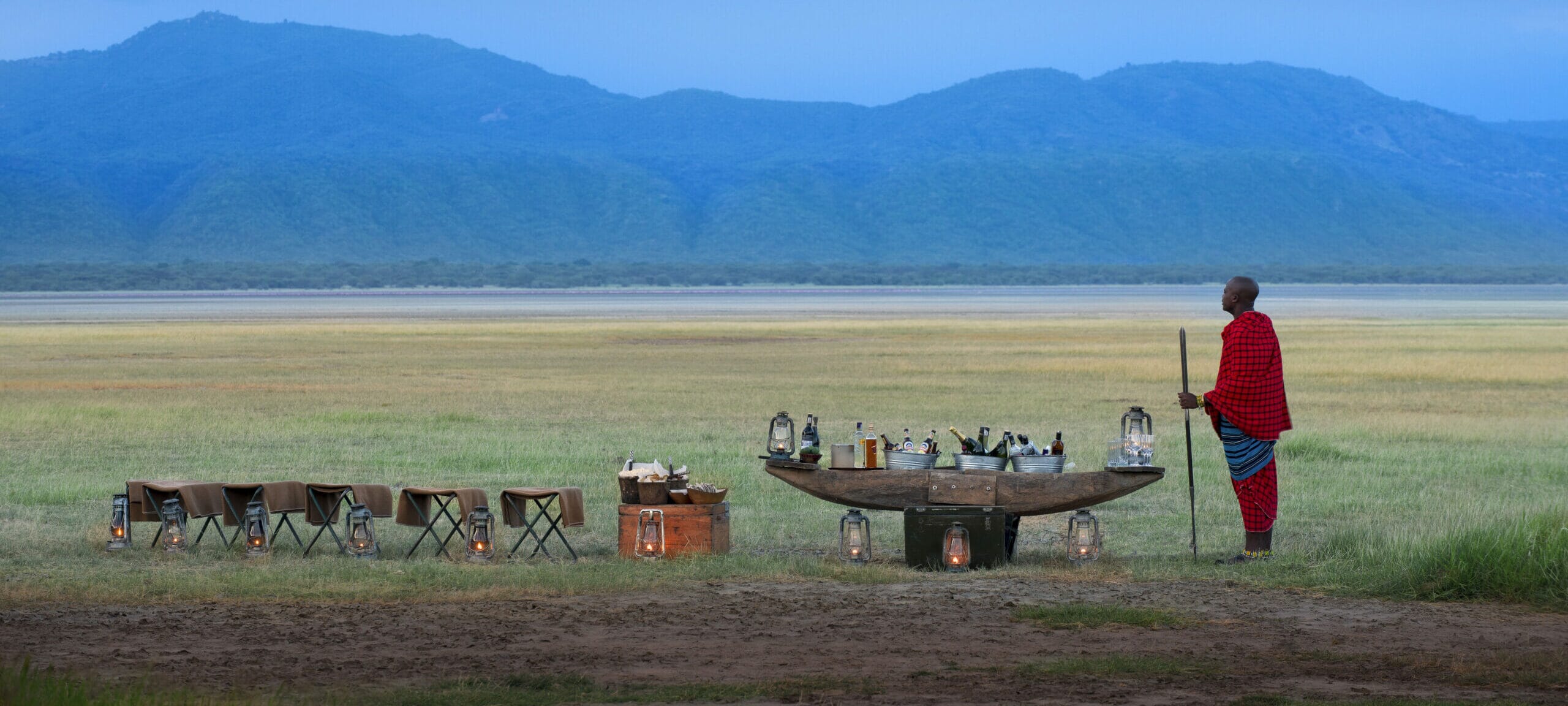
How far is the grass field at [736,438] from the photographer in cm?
1035

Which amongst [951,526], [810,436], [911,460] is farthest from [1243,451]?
[810,436]

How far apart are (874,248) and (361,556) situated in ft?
567

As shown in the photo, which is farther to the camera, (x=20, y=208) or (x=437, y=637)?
(x=20, y=208)

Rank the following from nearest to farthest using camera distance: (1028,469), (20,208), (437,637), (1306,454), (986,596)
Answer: (437,637), (986,596), (1028,469), (1306,454), (20,208)

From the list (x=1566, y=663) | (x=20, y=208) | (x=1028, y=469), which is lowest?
(x=1566, y=663)

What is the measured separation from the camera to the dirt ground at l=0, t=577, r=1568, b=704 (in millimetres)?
7648

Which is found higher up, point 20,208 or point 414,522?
point 20,208

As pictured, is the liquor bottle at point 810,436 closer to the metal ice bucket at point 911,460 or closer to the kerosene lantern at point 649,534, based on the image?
the metal ice bucket at point 911,460

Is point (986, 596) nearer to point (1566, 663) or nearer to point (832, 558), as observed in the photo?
point (832, 558)

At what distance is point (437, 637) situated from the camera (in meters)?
8.59

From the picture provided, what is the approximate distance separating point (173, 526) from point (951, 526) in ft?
15.0

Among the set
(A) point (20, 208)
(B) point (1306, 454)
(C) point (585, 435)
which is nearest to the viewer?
(B) point (1306, 454)

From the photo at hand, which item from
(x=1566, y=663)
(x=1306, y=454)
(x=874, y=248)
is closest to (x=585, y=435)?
(x=1306, y=454)

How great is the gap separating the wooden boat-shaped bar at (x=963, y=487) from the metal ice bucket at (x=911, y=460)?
74 millimetres
